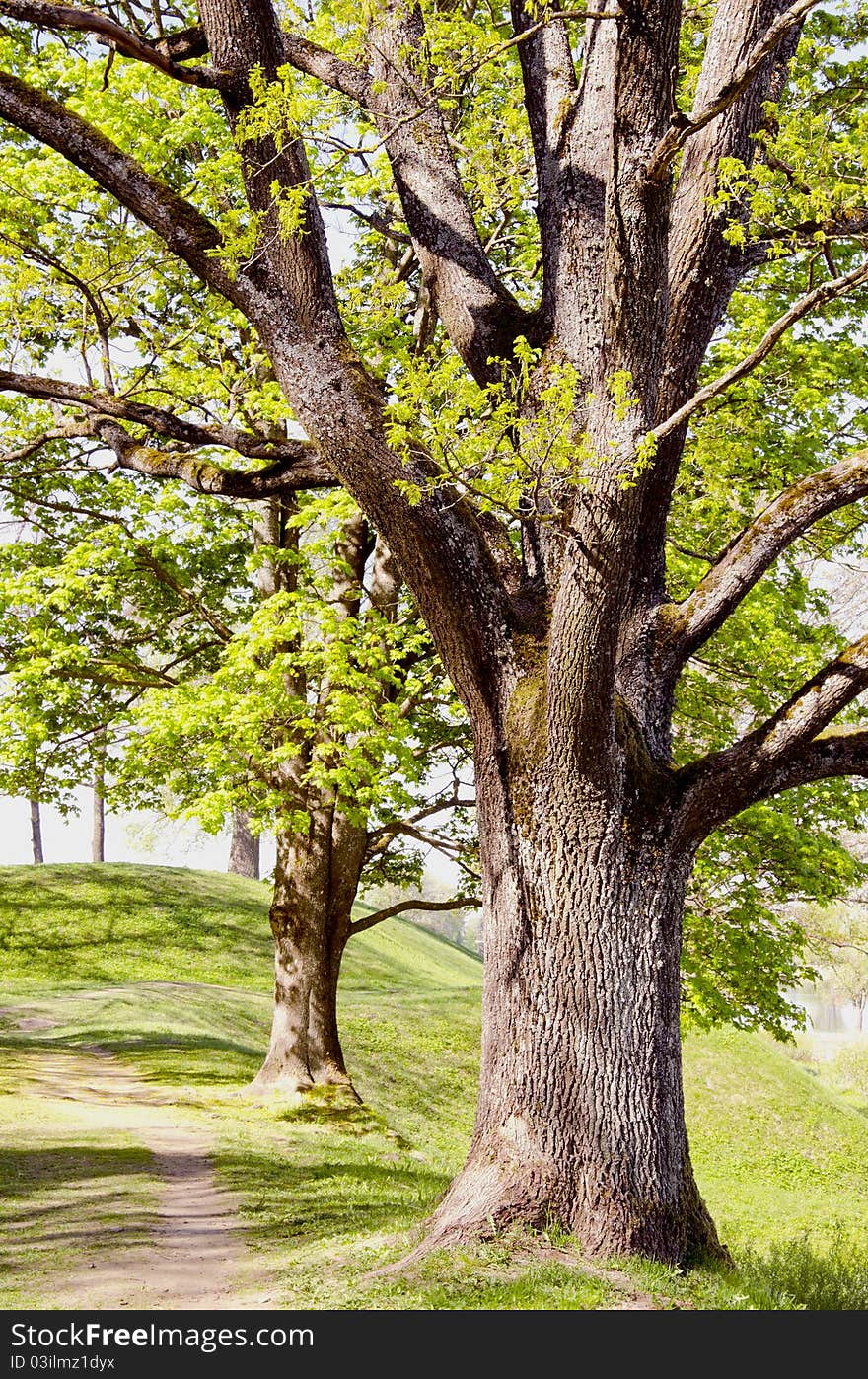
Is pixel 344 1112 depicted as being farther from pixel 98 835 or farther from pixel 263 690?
pixel 98 835

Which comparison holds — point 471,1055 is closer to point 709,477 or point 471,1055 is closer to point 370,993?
point 370,993

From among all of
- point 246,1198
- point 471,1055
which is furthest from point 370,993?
point 246,1198

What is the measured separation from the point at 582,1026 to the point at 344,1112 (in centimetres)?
810

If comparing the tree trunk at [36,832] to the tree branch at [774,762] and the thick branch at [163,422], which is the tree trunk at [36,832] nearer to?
the thick branch at [163,422]

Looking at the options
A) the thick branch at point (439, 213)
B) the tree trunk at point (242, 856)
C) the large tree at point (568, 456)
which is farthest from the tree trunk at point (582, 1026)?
the tree trunk at point (242, 856)

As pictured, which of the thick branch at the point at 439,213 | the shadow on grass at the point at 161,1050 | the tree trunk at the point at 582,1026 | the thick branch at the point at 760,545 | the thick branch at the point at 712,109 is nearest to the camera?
the thick branch at the point at 712,109

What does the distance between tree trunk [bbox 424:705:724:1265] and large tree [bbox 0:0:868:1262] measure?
0.02m

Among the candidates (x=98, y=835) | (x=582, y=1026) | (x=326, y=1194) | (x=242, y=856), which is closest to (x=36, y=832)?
(x=98, y=835)

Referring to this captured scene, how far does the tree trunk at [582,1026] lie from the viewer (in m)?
6.18

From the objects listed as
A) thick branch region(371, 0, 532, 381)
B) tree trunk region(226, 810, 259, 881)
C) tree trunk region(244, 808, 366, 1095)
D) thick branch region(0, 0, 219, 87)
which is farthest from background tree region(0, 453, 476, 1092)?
tree trunk region(226, 810, 259, 881)

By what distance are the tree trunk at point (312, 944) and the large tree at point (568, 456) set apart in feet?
24.3

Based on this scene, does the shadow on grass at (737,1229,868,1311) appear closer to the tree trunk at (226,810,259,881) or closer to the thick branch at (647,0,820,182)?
the thick branch at (647,0,820,182)
